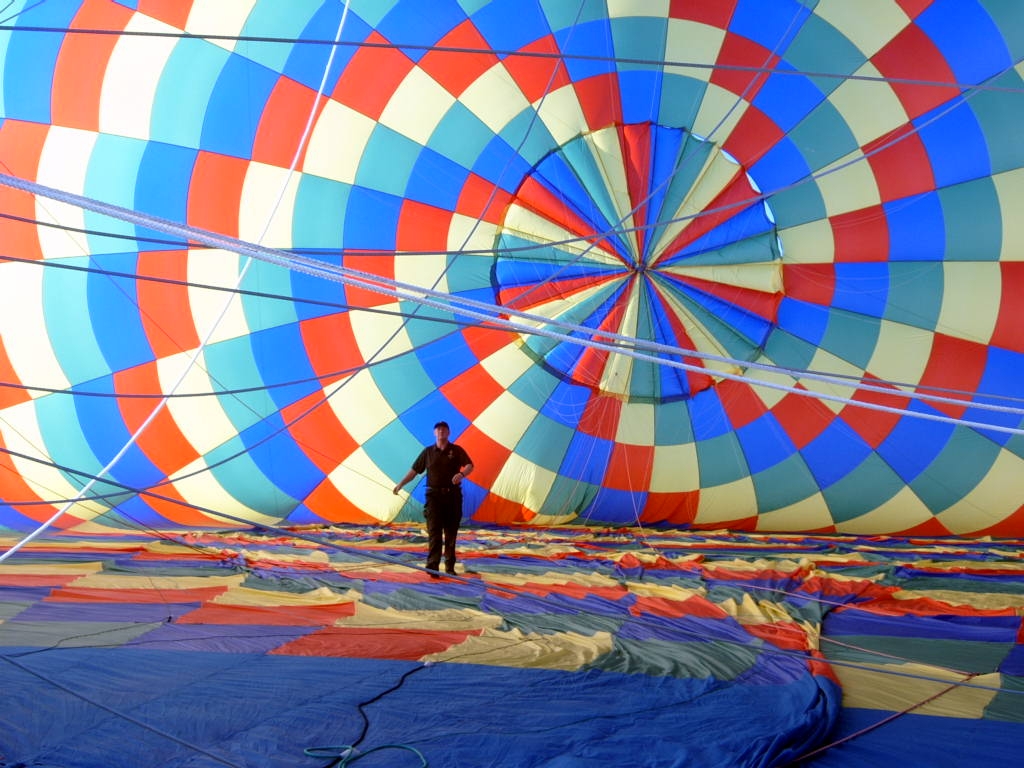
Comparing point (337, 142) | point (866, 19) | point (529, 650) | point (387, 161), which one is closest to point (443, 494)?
point (529, 650)

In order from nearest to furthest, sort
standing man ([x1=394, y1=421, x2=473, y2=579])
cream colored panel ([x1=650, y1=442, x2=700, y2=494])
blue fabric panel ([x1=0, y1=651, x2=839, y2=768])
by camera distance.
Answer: blue fabric panel ([x1=0, y1=651, x2=839, y2=768]), standing man ([x1=394, y1=421, x2=473, y2=579]), cream colored panel ([x1=650, y1=442, x2=700, y2=494])

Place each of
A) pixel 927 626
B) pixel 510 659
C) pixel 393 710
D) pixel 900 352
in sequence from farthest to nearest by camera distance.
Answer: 1. pixel 900 352
2. pixel 927 626
3. pixel 510 659
4. pixel 393 710

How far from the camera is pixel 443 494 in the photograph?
4.35m

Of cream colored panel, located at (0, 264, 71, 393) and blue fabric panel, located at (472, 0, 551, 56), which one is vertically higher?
blue fabric panel, located at (472, 0, 551, 56)

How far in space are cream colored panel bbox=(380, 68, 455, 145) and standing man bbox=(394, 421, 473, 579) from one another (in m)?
1.57

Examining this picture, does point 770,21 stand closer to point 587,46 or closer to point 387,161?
point 587,46

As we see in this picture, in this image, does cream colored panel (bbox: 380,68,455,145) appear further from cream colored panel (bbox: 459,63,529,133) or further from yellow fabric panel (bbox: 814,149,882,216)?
yellow fabric panel (bbox: 814,149,882,216)

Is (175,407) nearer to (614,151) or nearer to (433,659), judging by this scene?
(614,151)

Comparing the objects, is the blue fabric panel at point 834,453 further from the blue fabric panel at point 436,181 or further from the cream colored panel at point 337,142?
the cream colored panel at point 337,142

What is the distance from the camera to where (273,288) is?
507 centimetres

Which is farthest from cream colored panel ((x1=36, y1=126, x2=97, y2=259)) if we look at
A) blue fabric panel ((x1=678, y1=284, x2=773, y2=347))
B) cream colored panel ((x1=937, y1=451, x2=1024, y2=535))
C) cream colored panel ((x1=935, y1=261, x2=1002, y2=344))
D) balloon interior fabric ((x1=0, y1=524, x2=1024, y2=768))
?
cream colored panel ((x1=937, y1=451, x2=1024, y2=535))

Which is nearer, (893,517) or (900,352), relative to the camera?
(900,352)

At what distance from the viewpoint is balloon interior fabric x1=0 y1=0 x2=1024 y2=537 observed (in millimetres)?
4781

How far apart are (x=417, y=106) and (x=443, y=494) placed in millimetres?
1970
